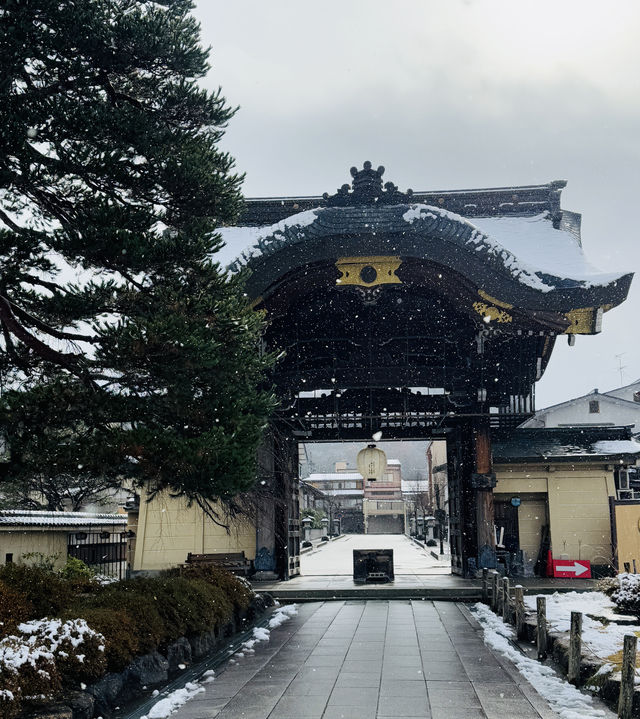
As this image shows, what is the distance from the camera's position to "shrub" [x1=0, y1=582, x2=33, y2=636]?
22.3 feet

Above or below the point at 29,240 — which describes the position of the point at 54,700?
below

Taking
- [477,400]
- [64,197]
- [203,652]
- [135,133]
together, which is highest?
[135,133]

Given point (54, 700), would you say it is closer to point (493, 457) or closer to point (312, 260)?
point (312, 260)

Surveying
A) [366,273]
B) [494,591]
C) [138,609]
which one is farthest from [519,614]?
[366,273]

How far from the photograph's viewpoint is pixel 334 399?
18359 millimetres

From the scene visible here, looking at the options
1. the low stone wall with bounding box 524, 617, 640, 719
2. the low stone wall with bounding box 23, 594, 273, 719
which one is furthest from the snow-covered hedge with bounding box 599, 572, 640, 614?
the low stone wall with bounding box 23, 594, 273, 719

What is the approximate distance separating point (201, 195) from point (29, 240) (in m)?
2.08

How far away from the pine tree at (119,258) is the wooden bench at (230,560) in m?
9.82

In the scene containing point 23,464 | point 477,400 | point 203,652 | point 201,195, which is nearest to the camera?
point 23,464

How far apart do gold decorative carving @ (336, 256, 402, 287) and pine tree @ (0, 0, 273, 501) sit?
610 cm

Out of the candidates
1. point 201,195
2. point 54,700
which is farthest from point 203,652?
point 201,195

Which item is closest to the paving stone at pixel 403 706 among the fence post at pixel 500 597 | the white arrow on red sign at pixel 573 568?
the fence post at pixel 500 597

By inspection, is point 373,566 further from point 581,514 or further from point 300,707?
point 300,707

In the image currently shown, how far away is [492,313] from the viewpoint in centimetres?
1510
